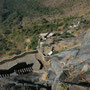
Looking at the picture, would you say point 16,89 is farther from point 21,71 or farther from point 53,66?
point 21,71

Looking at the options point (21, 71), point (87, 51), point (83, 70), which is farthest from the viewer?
point (21, 71)

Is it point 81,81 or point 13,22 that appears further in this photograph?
point 13,22

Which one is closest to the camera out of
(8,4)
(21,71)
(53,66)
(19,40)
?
(53,66)

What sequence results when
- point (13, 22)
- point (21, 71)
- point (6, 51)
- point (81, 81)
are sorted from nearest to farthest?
point (81, 81) → point (21, 71) → point (6, 51) → point (13, 22)

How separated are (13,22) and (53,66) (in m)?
34.5

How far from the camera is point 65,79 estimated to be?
18.1ft

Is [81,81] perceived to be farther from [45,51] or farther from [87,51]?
[45,51]

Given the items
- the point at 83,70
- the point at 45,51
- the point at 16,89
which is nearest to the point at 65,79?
the point at 83,70

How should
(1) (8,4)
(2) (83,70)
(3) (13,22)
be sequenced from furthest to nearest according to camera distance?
(1) (8,4), (3) (13,22), (2) (83,70)

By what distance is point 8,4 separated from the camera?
179 feet

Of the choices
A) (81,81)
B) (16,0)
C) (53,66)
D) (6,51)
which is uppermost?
(16,0)

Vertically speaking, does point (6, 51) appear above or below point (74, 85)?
below

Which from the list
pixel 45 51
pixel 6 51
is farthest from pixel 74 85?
pixel 6 51

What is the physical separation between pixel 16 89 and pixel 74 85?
6.91 feet
